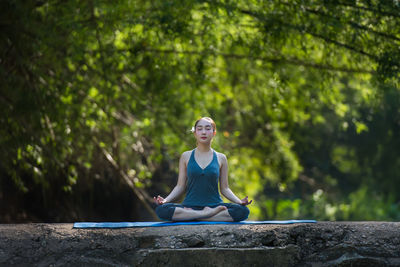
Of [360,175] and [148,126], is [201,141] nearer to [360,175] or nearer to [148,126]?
[148,126]

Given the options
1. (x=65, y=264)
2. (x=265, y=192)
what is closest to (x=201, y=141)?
(x=65, y=264)

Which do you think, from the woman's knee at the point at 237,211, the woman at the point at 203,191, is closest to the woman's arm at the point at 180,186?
the woman at the point at 203,191

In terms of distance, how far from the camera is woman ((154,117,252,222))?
3896mm

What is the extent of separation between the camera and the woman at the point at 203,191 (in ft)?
12.8

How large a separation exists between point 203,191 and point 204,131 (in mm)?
444

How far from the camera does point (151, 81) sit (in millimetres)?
7227

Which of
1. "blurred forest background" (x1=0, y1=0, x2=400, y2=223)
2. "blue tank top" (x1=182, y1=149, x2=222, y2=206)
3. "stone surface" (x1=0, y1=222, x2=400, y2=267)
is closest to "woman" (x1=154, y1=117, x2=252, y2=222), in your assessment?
"blue tank top" (x1=182, y1=149, x2=222, y2=206)

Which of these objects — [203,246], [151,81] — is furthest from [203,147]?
[151,81]

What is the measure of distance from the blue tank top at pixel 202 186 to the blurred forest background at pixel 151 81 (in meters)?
2.11

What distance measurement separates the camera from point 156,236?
3570 mm

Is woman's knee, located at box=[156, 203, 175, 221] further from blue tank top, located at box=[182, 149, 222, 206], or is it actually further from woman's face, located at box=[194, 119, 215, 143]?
woman's face, located at box=[194, 119, 215, 143]

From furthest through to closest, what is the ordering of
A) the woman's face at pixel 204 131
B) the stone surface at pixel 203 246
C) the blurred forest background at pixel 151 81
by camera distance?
the blurred forest background at pixel 151 81, the woman's face at pixel 204 131, the stone surface at pixel 203 246

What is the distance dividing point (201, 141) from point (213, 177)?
0.28 meters

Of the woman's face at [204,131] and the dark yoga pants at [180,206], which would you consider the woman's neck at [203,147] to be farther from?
the dark yoga pants at [180,206]
